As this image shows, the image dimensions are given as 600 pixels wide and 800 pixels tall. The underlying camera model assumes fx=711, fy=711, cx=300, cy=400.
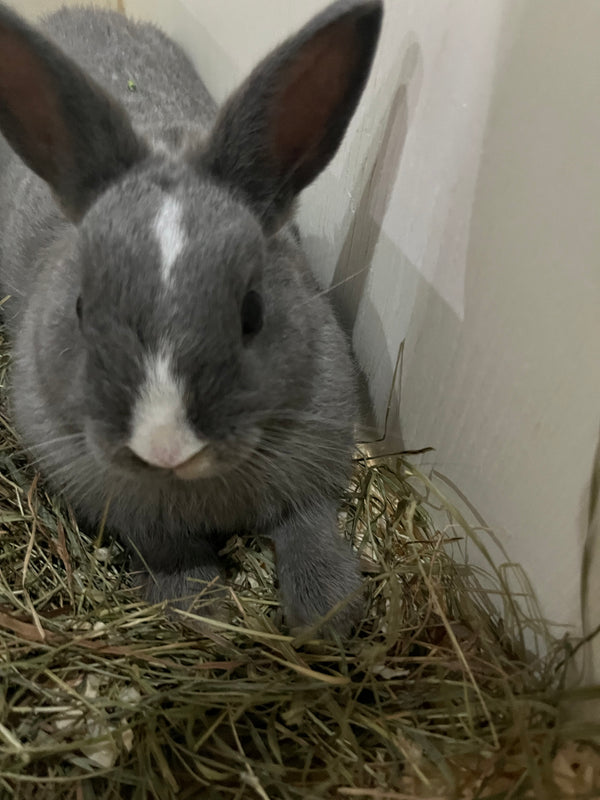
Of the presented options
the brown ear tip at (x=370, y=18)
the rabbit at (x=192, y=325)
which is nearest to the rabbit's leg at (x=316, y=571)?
the rabbit at (x=192, y=325)

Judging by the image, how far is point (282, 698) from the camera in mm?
1386

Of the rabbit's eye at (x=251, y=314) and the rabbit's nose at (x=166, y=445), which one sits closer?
the rabbit's nose at (x=166, y=445)

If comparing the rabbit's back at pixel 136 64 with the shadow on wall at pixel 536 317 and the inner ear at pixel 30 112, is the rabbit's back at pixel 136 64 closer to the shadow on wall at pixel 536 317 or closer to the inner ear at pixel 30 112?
the inner ear at pixel 30 112

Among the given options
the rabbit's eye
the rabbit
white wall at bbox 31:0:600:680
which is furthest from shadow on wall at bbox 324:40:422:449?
the rabbit's eye

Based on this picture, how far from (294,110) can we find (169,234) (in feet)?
1.38

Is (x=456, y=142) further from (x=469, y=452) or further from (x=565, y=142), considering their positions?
(x=469, y=452)

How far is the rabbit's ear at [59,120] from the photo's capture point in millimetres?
1338

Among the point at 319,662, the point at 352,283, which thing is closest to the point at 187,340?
the point at 319,662

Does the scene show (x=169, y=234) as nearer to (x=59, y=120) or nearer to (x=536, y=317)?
(x=59, y=120)

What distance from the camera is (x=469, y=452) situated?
1652 millimetres

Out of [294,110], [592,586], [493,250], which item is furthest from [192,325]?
[592,586]

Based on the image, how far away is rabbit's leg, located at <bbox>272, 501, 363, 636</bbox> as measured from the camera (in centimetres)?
159

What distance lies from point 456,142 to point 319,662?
3.74 ft

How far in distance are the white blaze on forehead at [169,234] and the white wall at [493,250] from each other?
2.06 feet
